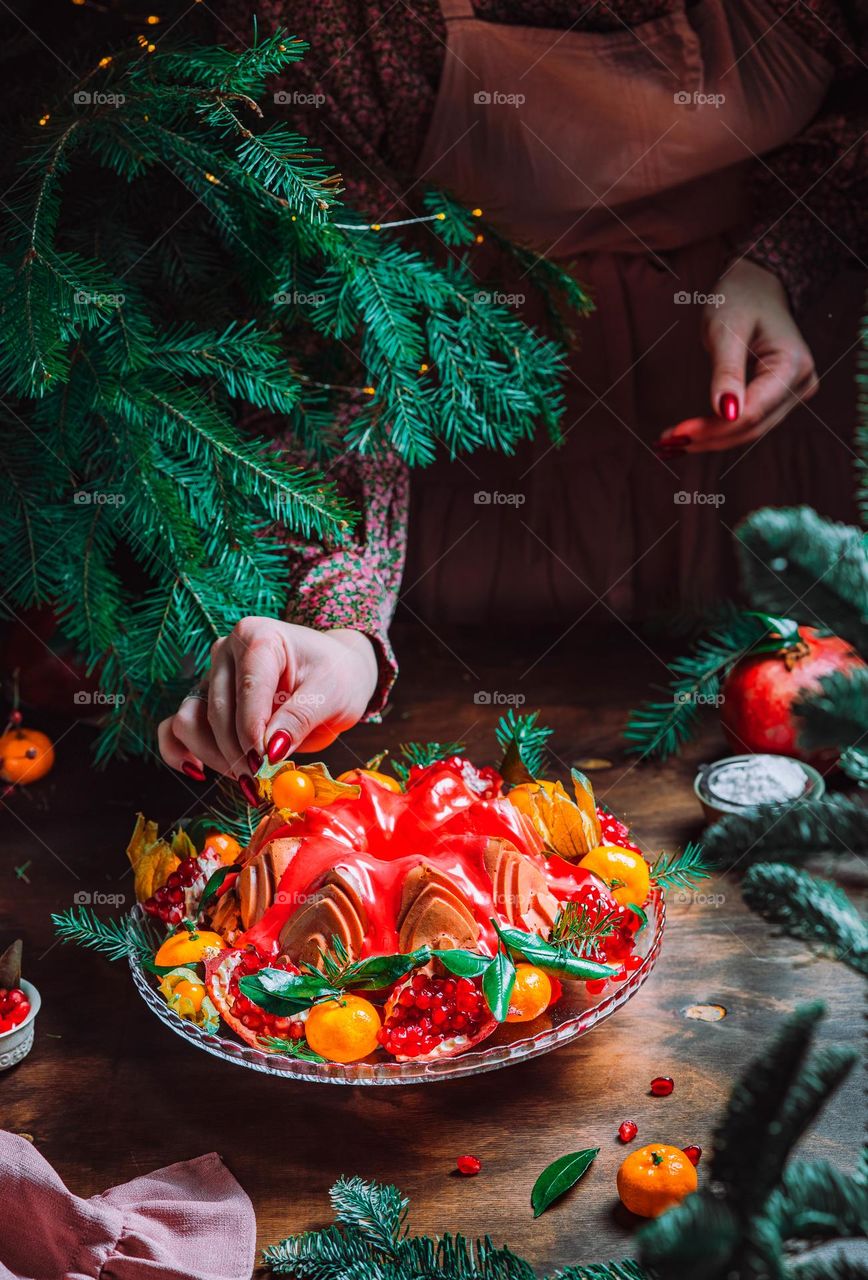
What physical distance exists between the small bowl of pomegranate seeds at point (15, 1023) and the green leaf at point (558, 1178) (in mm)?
306

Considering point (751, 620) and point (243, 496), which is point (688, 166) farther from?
point (243, 496)

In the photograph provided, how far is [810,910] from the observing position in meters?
0.28

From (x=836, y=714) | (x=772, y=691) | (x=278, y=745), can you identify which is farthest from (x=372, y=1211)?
(x=772, y=691)

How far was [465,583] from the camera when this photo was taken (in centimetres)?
128

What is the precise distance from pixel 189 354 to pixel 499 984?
1.60 feet

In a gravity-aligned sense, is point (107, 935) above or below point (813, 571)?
below

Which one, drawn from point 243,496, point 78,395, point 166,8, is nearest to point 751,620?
point 243,496

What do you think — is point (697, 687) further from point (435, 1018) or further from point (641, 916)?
point (435, 1018)

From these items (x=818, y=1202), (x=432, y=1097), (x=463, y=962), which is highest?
(x=818, y=1202)

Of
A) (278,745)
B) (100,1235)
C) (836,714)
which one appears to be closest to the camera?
(836,714)

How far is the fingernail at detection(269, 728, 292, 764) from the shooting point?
765mm

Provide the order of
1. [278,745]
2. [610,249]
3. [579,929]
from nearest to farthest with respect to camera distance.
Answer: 1. [579,929]
2. [278,745]
3. [610,249]

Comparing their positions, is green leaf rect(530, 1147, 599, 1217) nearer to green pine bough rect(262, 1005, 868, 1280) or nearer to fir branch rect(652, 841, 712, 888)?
fir branch rect(652, 841, 712, 888)

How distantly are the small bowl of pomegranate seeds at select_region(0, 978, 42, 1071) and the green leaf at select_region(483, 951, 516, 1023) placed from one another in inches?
10.9
